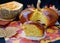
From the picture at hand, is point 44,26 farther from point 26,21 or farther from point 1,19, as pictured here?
point 1,19

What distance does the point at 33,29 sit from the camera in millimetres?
1059

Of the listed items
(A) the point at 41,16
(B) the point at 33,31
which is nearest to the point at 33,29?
(B) the point at 33,31

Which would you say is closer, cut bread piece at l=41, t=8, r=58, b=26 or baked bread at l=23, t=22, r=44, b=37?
baked bread at l=23, t=22, r=44, b=37

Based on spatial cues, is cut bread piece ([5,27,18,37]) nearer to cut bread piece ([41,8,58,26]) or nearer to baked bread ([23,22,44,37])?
baked bread ([23,22,44,37])

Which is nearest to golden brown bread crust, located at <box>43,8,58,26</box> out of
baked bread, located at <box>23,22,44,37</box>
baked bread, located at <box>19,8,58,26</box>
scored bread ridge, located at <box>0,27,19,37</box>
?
baked bread, located at <box>19,8,58,26</box>

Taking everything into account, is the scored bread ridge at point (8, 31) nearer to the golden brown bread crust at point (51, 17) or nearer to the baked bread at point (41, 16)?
the baked bread at point (41, 16)

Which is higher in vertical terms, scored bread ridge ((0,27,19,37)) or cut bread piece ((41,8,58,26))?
cut bread piece ((41,8,58,26))

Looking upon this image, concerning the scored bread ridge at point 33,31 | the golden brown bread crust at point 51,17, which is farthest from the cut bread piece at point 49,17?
the scored bread ridge at point 33,31

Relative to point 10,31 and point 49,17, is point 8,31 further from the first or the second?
point 49,17

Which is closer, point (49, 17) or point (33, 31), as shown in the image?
point (33, 31)

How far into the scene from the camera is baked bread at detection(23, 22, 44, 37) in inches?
41.3

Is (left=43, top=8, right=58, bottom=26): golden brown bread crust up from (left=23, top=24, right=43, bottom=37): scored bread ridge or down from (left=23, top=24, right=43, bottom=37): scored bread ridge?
up

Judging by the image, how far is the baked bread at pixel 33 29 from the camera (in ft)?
3.44

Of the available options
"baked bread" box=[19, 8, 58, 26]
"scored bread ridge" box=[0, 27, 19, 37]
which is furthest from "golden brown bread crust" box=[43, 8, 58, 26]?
"scored bread ridge" box=[0, 27, 19, 37]
